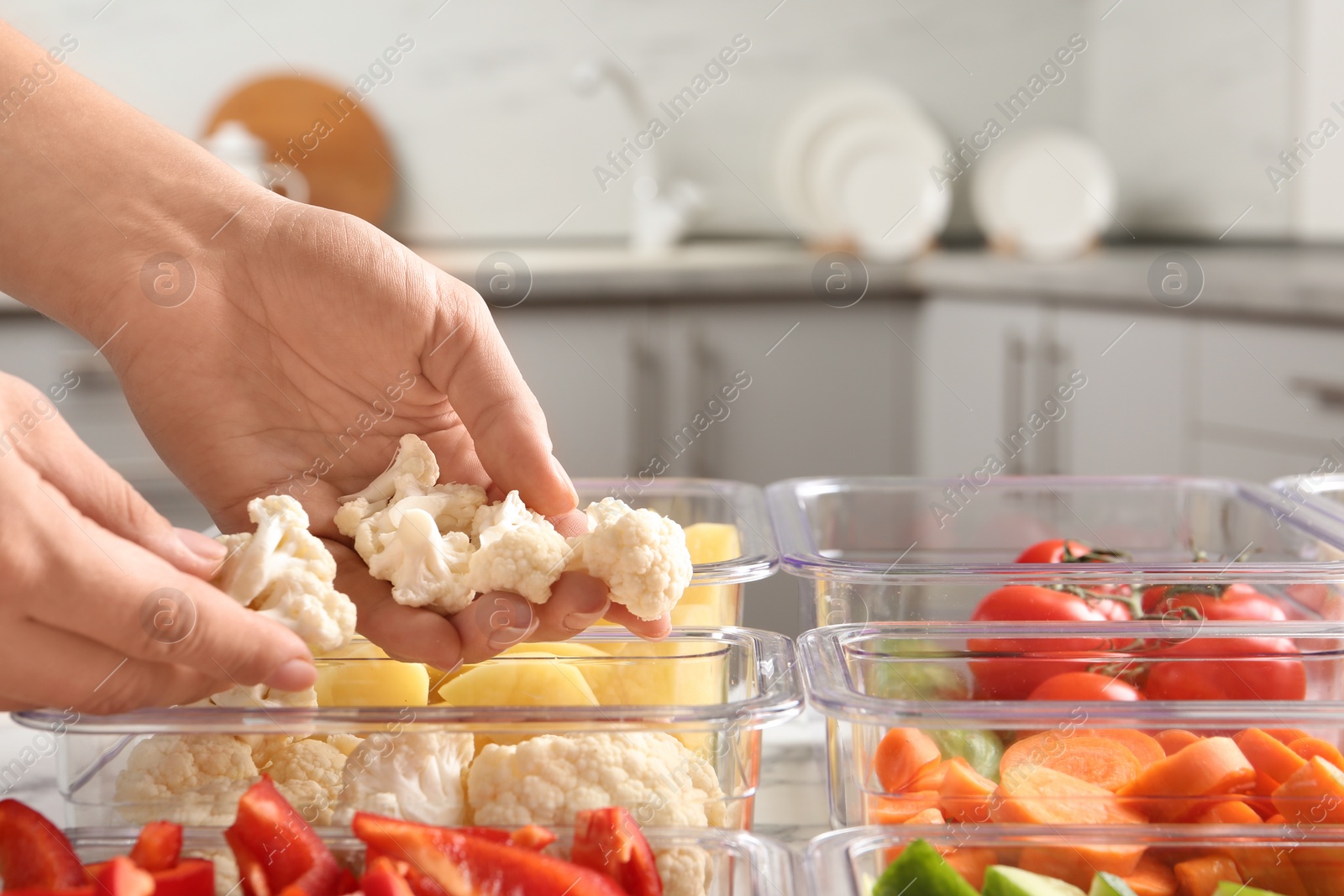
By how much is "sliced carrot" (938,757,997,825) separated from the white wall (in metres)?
2.87

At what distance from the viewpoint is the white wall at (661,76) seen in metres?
3.24

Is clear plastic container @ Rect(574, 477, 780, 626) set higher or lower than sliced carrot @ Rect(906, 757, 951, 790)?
higher

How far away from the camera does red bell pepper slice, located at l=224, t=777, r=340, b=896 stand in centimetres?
61

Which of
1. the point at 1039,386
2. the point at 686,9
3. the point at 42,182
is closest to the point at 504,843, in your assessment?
the point at 42,182

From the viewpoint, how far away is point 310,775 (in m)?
0.68

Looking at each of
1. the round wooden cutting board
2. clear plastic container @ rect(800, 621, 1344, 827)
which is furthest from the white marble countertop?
the round wooden cutting board

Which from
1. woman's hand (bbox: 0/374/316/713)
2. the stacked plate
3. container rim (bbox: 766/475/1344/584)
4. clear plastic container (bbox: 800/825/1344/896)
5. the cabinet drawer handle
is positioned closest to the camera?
woman's hand (bbox: 0/374/316/713)

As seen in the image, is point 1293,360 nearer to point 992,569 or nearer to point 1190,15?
point 992,569

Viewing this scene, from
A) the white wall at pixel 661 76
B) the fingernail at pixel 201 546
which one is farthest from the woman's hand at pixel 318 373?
the white wall at pixel 661 76

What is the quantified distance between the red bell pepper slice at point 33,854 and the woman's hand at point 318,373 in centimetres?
30

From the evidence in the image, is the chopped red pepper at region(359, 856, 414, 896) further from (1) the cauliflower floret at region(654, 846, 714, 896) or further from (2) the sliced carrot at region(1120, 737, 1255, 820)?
(2) the sliced carrot at region(1120, 737, 1255, 820)

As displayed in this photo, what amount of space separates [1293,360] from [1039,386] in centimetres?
64

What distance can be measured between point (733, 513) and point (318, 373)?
40 cm

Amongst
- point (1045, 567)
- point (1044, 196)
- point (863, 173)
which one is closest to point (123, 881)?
point (1045, 567)
